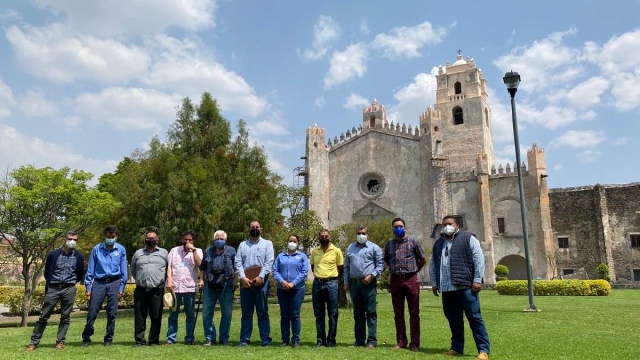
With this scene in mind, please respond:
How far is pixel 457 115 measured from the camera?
44438 millimetres

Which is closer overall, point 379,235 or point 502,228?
point 379,235

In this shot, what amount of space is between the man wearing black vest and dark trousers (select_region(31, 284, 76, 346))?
5554 millimetres

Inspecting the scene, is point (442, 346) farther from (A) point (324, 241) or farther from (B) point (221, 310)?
(B) point (221, 310)

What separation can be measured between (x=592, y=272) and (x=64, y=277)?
34631 millimetres

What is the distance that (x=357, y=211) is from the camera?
39031mm

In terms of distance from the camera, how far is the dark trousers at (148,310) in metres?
7.36

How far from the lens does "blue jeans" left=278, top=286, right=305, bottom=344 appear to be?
23.7 feet

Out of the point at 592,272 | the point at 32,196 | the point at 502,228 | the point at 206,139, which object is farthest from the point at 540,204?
the point at 32,196

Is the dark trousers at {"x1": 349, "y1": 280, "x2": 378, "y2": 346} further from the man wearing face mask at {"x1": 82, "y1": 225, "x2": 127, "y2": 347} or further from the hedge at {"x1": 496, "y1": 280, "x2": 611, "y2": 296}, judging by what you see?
the hedge at {"x1": 496, "y1": 280, "x2": 611, "y2": 296}

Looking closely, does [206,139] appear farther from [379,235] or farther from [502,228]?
[502,228]

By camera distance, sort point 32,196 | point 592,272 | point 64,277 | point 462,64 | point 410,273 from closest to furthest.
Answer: point 410,273
point 64,277
point 32,196
point 592,272
point 462,64

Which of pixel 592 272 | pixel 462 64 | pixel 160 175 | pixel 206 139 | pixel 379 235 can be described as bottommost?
pixel 592 272

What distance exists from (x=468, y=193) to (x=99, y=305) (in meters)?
32.2

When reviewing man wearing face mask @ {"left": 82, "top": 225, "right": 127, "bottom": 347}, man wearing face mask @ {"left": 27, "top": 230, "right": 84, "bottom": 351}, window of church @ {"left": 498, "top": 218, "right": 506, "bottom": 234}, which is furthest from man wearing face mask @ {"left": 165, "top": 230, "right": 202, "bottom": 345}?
window of church @ {"left": 498, "top": 218, "right": 506, "bottom": 234}
